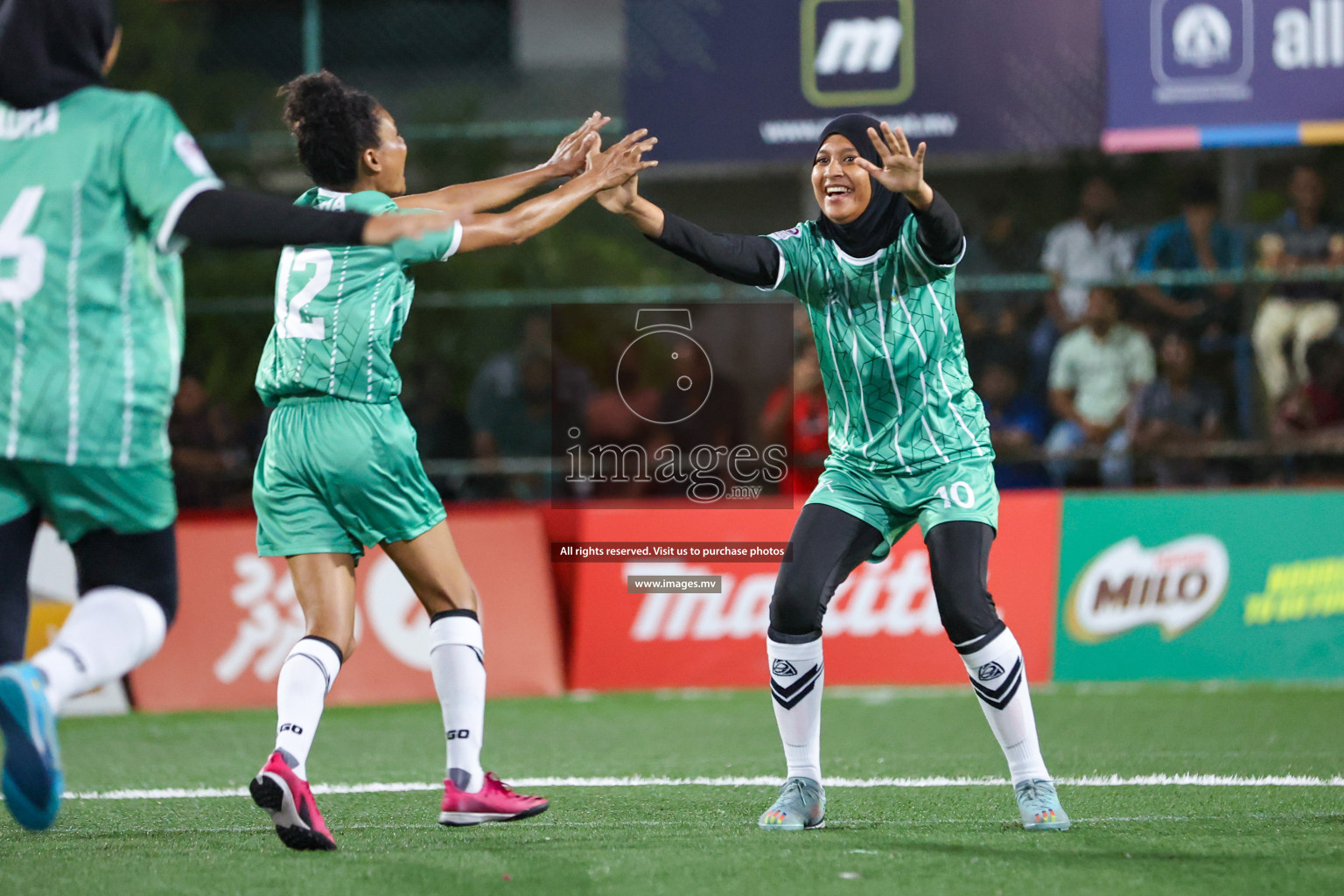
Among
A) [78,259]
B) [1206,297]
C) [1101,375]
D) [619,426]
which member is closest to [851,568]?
[78,259]

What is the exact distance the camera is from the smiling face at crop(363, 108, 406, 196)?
454 centimetres

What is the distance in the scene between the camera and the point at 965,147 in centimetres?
1041

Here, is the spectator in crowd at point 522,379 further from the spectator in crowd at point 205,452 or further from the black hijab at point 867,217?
the black hijab at point 867,217

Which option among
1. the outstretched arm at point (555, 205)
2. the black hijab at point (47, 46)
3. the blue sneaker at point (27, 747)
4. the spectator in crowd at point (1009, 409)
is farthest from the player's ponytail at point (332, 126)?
the spectator in crowd at point (1009, 409)

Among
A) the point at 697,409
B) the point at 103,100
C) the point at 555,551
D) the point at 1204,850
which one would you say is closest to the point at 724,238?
the point at 103,100

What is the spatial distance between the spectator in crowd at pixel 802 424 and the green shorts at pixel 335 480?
564 cm

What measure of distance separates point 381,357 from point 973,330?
7.28 m

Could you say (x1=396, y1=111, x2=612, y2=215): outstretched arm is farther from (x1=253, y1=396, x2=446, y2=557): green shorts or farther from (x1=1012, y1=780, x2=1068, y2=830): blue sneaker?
(x1=1012, y1=780, x2=1068, y2=830): blue sneaker

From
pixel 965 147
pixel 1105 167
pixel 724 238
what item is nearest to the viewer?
pixel 724 238

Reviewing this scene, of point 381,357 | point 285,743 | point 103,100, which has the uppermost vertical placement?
point 103,100

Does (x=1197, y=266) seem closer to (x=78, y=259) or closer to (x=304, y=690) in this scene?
(x=304, y=690)

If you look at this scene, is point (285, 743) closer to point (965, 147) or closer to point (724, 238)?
point (724, 238)

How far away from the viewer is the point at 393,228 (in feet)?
11.7

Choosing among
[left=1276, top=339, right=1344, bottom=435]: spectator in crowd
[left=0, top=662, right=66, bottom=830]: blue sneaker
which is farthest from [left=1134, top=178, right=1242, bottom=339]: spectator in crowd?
[left=0, top=662, right=66, bottom=830]: blue sneaker
